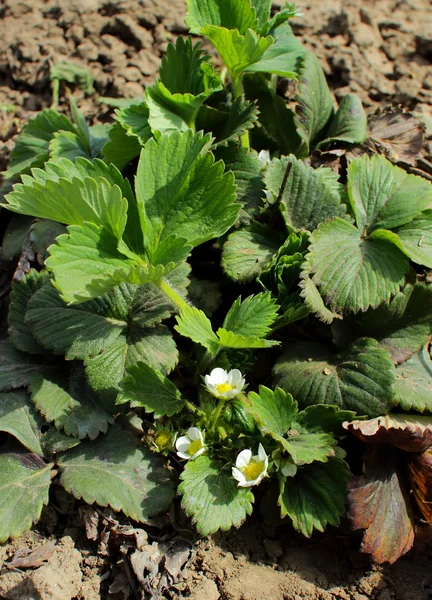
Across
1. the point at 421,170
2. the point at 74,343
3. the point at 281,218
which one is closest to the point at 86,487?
the point at 74,343

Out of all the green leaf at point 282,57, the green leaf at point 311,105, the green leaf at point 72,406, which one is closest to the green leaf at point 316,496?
the green leaf at point 72,406

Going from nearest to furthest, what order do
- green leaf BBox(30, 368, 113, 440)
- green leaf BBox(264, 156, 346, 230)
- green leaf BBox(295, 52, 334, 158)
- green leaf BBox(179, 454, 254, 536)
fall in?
1. green leaf BBox(179, 454, 254, 536)
2. green leaf BBox(30, 368, 113, 440)
3. green leaf BBox(264, 156, 346, 230)
4. green leaf BBox(295, 52, 334, 158)

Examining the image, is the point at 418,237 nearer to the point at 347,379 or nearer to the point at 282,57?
the point at 347,379

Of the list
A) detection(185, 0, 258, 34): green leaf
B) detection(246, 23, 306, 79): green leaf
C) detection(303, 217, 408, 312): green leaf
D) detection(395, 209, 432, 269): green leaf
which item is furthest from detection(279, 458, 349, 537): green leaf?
detection(185, 0, 258, 34): green leaf

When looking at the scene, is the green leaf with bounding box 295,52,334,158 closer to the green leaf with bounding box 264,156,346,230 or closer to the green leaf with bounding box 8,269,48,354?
the green leaf with bounding box 264,156,346,230

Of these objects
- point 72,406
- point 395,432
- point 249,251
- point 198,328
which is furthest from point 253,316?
point 72,406

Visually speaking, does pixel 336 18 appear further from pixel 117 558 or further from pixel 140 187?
pixel 117 558
